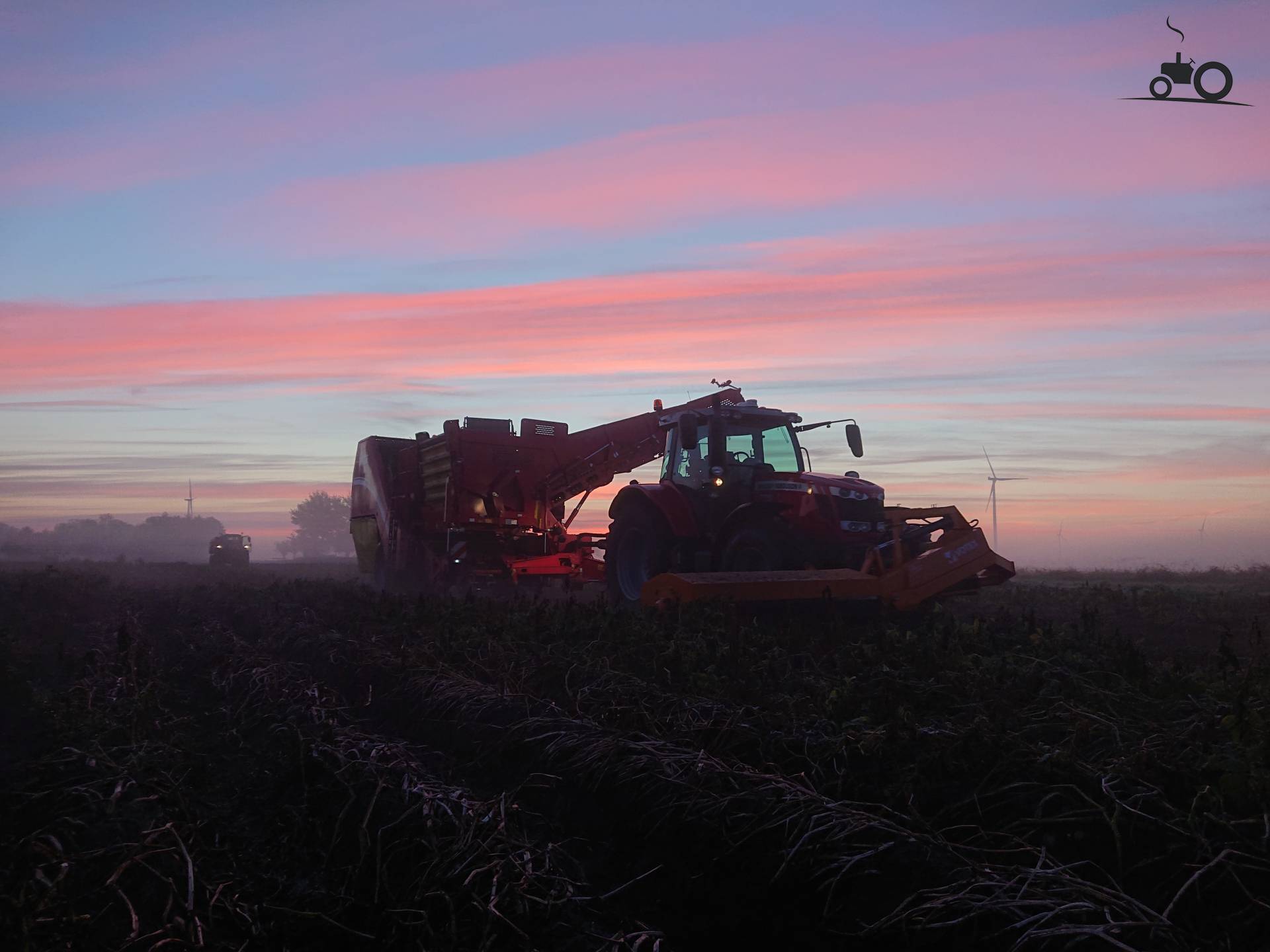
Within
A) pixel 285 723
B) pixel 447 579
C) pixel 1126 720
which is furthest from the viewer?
pixel 447 579

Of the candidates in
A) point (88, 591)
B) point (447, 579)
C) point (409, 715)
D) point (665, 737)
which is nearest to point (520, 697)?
point (409, 715)

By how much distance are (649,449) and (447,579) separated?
4765mm

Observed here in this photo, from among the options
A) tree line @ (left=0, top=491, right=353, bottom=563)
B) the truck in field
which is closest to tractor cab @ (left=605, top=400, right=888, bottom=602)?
the truck in field

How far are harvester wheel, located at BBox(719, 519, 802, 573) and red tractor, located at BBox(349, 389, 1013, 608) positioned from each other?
19mm

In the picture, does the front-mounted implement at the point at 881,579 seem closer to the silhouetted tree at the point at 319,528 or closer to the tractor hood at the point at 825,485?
the tractor hood at the point at 825,485

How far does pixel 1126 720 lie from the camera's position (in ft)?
20.4

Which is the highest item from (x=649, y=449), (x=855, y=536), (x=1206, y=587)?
(x=649, y=449)

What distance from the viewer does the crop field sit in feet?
12.9

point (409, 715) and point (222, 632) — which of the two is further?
point (222, 632)

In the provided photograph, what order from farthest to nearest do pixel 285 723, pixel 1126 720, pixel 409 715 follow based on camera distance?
pixel 409 715 → pixel 285 723 → pixel 1126 720

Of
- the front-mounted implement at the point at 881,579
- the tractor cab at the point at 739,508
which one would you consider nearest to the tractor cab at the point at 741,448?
the tractor cab at the point at 739,508

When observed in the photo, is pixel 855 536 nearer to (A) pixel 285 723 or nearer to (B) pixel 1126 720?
(B) pixel 1126 720

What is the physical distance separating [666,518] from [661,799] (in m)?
8.40

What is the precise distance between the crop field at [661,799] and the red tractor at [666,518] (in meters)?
1.67
